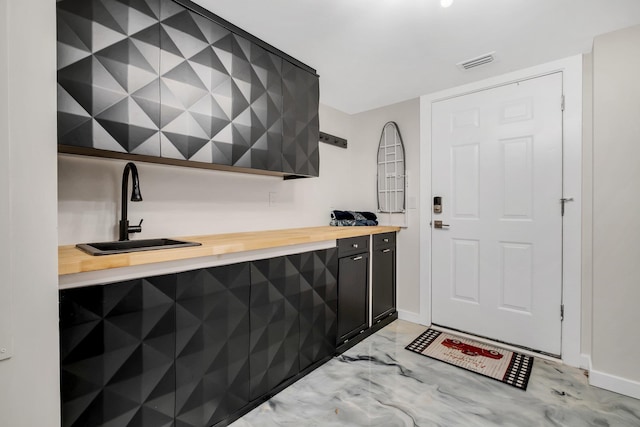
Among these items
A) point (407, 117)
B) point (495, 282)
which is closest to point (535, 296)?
point (495, 282)

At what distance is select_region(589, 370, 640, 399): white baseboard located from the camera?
6.09 ft

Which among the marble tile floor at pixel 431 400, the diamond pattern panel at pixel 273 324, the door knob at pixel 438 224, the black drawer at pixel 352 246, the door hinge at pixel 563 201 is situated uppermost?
the door hinge at pixel 563 201

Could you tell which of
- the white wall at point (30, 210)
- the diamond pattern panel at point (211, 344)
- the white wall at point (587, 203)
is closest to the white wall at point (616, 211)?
the white wall at point (587, 203)

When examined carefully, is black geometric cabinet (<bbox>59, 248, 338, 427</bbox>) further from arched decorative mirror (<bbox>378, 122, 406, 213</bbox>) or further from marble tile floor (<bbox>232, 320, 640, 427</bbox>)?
arched decorative mirror (<bbox>378, 122, 406, 213</bbox>)

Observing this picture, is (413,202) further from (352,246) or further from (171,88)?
(171,88)

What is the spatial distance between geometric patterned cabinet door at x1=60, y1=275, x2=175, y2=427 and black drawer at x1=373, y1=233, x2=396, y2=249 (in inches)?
76.1

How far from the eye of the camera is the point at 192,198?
2041mm

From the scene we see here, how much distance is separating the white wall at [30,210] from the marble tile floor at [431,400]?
3.40 ft

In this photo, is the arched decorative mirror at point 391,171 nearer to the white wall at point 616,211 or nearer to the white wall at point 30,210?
the white wall at point 616,211

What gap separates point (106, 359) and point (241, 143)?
1.32 meters

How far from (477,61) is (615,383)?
8.12ft

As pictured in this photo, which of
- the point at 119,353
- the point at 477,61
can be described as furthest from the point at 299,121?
the point at 119,353

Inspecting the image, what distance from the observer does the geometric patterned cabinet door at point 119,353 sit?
1.07 m

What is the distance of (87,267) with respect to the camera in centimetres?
108
